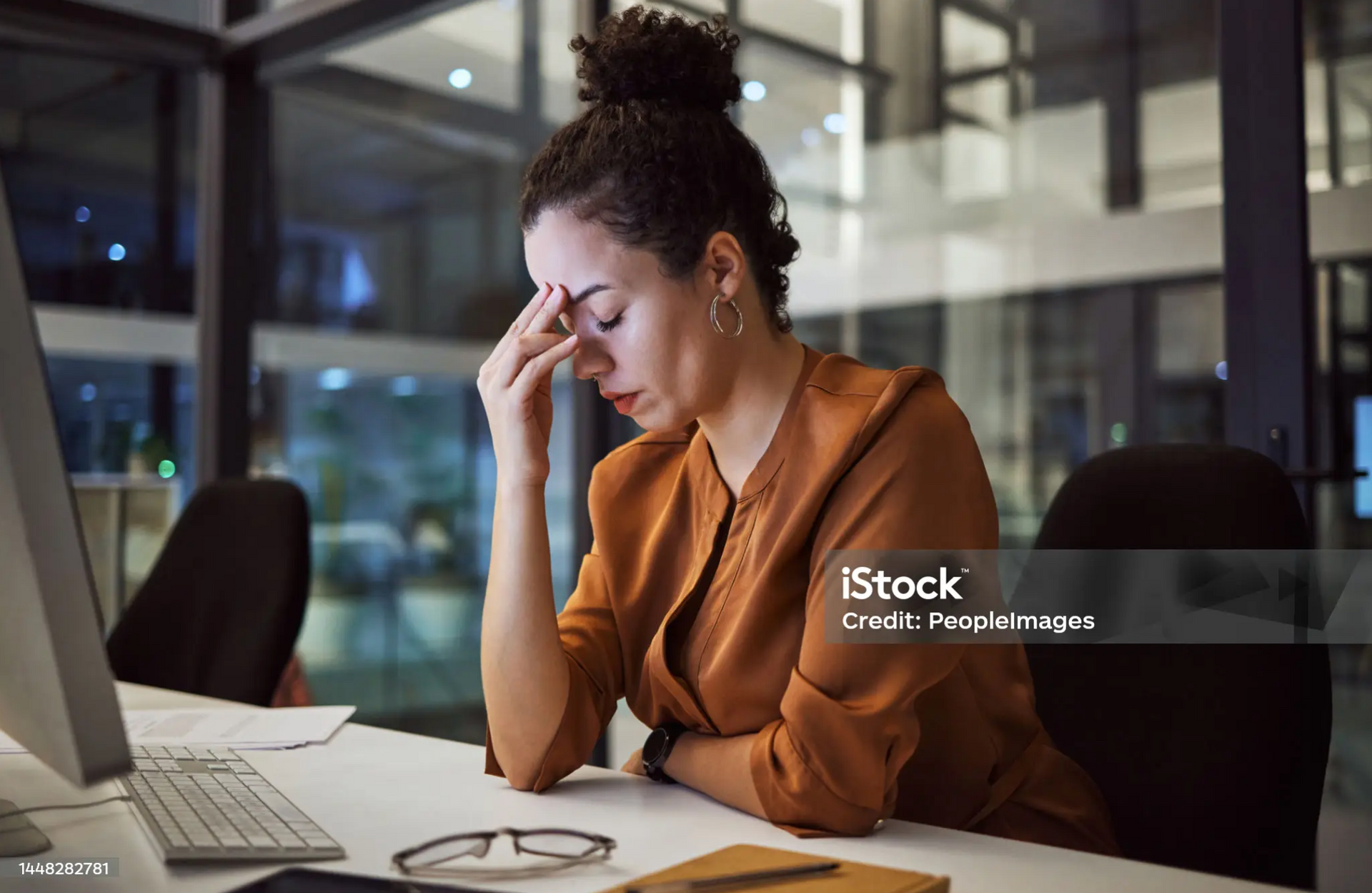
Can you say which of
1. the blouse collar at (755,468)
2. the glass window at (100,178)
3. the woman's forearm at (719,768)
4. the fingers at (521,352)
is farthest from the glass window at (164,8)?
the woman's forearm at (719,768)

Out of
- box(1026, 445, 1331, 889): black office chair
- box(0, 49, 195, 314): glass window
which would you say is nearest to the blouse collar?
box(1026, 445, 1331, 889): black office chair

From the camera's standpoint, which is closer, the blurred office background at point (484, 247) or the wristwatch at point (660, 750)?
the wristwatch at point (660, 750)

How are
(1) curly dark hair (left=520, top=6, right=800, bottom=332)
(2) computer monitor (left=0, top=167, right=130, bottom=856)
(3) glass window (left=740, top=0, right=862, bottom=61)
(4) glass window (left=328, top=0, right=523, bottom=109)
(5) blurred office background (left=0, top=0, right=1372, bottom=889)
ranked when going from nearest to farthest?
(2) computer monitor (left=0, top=167, right=130, bottom=856) → (1) curly dark hair (left=520, top=6, right=800, bottom=332) → (5) blurred office background (left=0, top=0, right=1372, bottom=889) → (3) glass window (left=740, top=0, right=862, bottom=61) → (4) glass window (left=328, top=0, right=523, bottom=109)

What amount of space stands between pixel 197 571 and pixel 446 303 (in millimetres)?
1185

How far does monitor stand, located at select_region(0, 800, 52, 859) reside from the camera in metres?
0.93

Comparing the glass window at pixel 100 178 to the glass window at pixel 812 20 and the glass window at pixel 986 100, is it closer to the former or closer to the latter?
the glass window at pixel 812 20

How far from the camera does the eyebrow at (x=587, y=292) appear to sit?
1.28 m

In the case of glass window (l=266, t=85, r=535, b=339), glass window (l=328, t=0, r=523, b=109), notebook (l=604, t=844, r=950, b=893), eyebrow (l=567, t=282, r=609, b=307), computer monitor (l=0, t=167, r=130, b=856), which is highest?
glass window (l=328, t=0, r=523, b=109)

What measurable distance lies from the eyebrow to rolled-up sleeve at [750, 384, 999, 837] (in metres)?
0.33

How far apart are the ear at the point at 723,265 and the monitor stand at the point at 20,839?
82 centimetres

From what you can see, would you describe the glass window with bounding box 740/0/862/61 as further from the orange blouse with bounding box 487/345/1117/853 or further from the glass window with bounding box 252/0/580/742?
the orange blouse with bounding box 487/345/1117/853

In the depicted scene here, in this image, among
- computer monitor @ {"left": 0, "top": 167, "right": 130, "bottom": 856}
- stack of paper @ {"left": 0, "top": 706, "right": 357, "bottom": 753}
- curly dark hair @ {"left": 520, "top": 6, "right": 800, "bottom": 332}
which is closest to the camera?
computer monitor @ {"left": 0, "top": 167, "right": 130, "bottom": 856}

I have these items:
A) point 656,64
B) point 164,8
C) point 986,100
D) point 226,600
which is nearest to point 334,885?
point 656,64

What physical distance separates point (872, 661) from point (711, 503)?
323 mm
